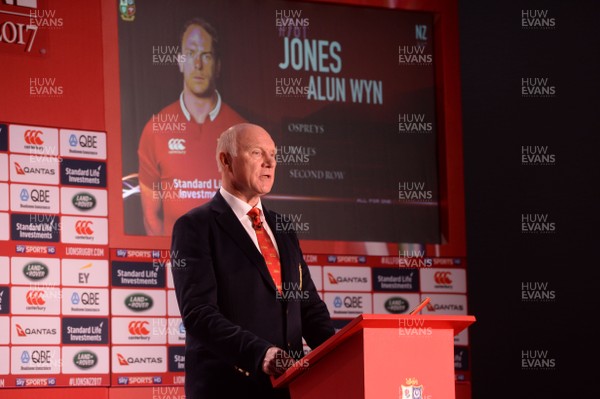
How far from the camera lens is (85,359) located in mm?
5102

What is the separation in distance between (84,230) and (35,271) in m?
0.35

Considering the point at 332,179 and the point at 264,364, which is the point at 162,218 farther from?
the point at 264,364

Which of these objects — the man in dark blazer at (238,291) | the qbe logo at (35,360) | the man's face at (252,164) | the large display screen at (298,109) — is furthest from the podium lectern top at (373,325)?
the large display screen at (298,109)

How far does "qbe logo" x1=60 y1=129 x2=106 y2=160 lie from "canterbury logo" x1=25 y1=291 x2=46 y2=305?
76 cm

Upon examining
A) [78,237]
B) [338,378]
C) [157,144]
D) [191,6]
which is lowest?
[338,378]

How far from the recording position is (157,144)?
5.57m

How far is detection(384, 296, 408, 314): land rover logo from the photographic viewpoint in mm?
6039

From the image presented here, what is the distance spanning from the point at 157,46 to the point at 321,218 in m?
1.43

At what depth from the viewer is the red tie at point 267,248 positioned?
119 inches

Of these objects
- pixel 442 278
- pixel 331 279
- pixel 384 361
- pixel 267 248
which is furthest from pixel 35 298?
pixel 384 361

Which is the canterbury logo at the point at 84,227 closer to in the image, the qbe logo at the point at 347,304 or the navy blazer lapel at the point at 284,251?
the qbe logo at the point at 347,304

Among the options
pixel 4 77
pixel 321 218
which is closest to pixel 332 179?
pixel 321 218

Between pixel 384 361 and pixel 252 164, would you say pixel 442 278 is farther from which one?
pixel 384 361

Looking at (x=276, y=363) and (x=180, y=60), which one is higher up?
(x=180, y=60)
